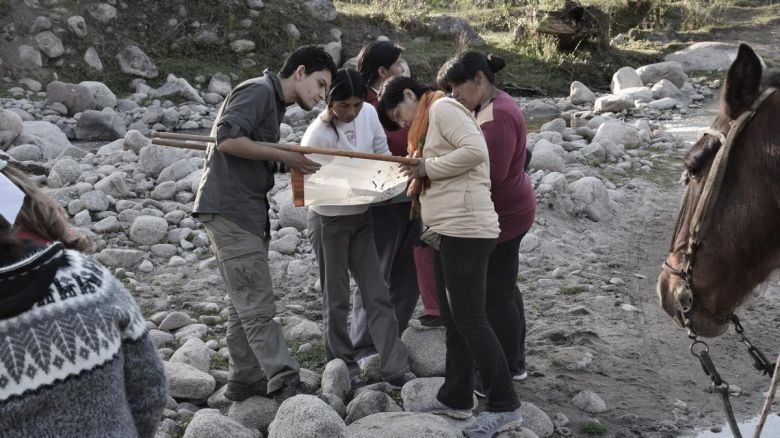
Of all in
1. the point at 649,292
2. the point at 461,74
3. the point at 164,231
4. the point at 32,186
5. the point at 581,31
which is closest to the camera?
the point at 32,186

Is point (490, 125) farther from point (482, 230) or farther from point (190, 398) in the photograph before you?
point (190, 398)

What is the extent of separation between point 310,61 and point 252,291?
120 centimetres

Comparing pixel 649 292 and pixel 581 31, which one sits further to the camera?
pixel 581 31

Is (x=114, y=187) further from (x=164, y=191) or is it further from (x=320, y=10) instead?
(x=320, y=10)

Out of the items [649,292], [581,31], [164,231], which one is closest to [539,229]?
[649,292]

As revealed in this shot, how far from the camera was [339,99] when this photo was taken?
4.61 m

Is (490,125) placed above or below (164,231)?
above

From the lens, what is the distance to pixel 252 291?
4441 millimetres

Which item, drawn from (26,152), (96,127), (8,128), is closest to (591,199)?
(26,152)

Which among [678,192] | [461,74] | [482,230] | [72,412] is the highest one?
[461,74]

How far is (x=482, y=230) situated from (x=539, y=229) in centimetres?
395

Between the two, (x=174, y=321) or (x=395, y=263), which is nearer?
(x=395, y=263)

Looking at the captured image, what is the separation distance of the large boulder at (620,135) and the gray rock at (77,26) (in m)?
9.52

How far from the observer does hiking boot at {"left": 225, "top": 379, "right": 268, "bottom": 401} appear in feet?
15.5
